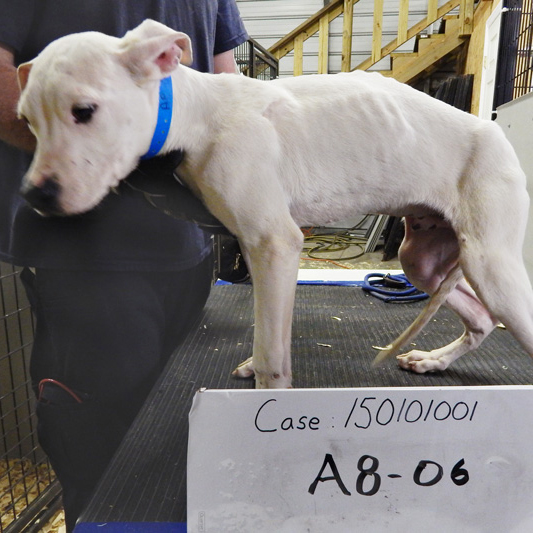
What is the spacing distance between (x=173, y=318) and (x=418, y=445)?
0.58 metres

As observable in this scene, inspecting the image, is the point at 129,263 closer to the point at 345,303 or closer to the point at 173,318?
the point at 173,318

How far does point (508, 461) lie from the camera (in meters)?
0.46

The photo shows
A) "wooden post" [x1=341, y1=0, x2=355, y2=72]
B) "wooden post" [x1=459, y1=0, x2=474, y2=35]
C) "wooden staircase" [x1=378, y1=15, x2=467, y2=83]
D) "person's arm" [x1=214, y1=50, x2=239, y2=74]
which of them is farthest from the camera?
"wooden staircase" [x1=378, y1=15, x2=467, y2=83]

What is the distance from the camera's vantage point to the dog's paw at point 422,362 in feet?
2.85

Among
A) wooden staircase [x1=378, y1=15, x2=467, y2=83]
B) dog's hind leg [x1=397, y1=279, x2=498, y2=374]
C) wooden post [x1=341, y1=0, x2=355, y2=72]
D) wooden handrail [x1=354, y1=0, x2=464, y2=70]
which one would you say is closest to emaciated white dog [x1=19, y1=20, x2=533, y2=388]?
dog's hind leg [x1=397, y1=279, x2=498, y2=374]

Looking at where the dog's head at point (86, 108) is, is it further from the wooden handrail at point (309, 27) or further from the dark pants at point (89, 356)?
the wooden handrail at point (309, 27)

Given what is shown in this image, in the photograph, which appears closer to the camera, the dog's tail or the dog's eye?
the dog's eye

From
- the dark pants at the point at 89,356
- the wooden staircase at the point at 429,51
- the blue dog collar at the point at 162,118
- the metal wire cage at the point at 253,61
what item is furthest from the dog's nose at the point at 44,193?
the wooden staircase at the point at 429,51

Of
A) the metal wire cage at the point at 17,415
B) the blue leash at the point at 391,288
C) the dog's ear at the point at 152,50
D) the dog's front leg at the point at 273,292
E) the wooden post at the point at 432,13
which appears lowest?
the metal wire cage at the point at 17,415

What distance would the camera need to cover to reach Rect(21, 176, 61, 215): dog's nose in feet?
1.39

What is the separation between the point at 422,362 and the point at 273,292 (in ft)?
1.46

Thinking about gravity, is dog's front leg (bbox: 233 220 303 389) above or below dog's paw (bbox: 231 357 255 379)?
above

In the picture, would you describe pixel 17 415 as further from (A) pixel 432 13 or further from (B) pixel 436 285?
(A) pixel 432 13

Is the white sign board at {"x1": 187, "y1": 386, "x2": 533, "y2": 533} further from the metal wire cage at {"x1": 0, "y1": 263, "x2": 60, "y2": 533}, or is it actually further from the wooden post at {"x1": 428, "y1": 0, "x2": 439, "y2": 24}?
the wooden post at {"x1": 428, "y1": 0, "x2": 439, "y2": 24}
